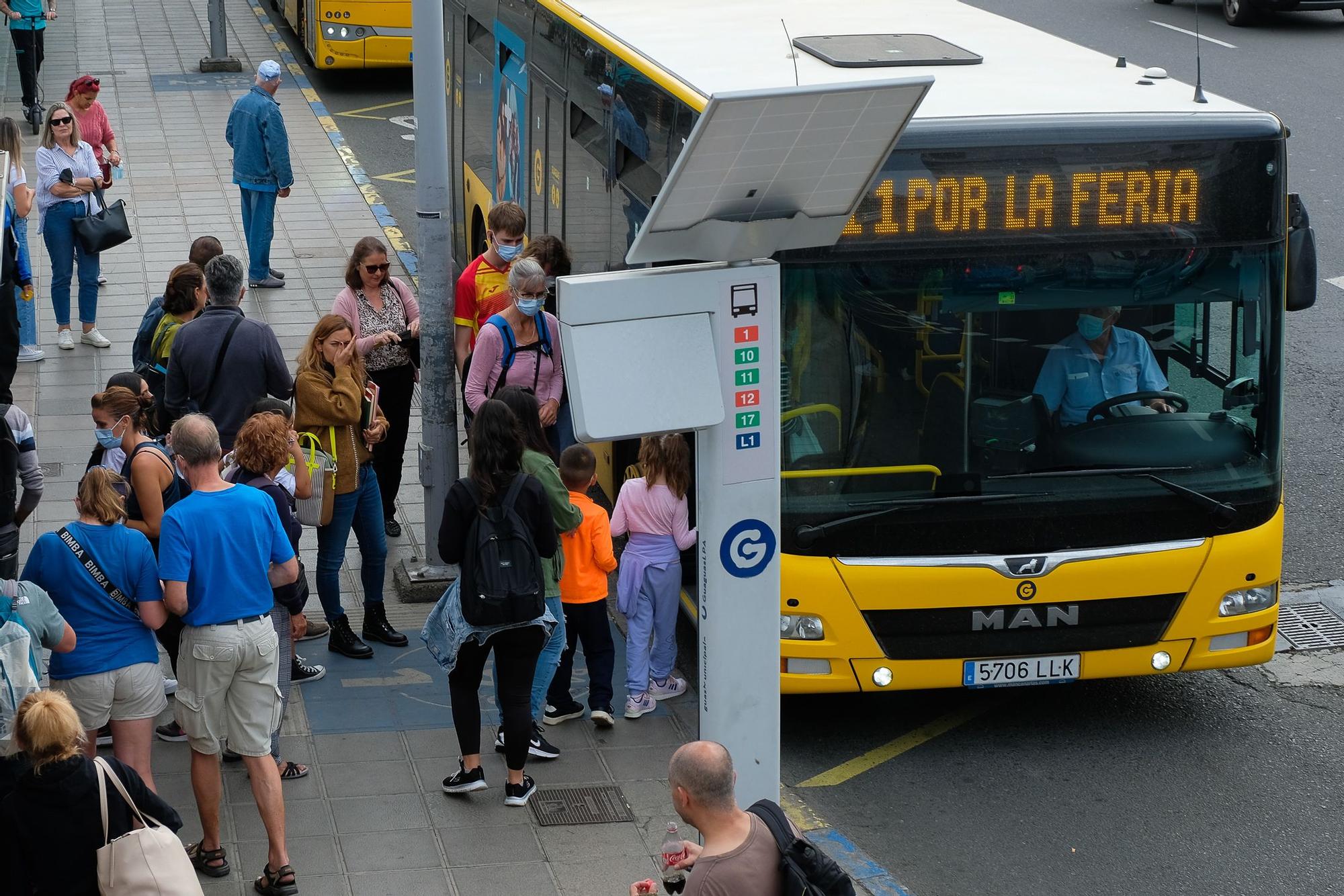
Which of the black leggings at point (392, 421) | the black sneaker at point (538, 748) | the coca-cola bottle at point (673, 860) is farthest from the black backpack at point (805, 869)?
the black leggings at point (392, 421)

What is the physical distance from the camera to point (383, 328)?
872 centimetres

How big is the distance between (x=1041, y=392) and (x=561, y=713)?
2538 millimetres

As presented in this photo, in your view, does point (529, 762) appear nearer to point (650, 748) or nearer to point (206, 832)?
point (650, 748)

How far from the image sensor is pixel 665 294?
4.44 meters

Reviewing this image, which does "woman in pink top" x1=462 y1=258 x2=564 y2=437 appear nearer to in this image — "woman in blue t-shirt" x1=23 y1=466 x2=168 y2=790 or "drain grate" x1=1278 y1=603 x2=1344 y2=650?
"woman in blue t-shirt" x1=23 y1=466 x2=168 y2=790

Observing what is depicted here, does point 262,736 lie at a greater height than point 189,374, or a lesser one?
lesser

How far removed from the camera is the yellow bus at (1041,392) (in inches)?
264

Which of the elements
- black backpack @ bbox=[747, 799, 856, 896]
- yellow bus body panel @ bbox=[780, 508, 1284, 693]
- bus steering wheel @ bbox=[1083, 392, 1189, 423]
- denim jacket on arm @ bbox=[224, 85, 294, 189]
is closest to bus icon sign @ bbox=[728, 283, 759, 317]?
black backpack @ bbox=[747, 799, 856, 896]

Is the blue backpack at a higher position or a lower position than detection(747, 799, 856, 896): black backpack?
higher

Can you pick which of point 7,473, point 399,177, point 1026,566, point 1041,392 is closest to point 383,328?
point 7,473

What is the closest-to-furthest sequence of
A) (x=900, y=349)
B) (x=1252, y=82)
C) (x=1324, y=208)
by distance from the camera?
(x=900, y=349), (x=1324, y=208), (x=1252, y=82)

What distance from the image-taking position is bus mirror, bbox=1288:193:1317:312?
696 centimetres

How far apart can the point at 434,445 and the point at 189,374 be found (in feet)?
4.46

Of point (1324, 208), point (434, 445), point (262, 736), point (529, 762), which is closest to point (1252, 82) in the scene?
point (1324, 208)
